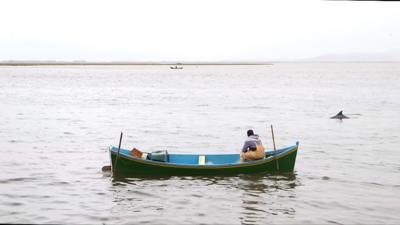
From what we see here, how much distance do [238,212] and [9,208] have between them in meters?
6.31

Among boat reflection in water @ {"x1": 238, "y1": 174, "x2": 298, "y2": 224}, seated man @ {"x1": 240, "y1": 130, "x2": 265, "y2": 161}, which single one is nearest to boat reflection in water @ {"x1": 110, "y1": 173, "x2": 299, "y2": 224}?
→ boat reflection in water @ {"x1": 238, "y1": 174, "x2": 298, "y2": 224}

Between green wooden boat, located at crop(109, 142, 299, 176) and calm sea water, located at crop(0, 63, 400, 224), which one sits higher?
green wooden boat, located at crop(109, 142, 299, 176)

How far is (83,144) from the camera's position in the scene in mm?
26109

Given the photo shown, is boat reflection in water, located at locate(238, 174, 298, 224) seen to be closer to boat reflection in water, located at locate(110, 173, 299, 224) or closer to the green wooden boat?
boat reflection in water, located at locate(110, 173, 299, 224)

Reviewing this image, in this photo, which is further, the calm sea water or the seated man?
the seated man

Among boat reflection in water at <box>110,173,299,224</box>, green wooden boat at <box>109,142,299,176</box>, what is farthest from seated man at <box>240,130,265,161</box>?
boat reflection in water at <box>110,173,299,224</box>

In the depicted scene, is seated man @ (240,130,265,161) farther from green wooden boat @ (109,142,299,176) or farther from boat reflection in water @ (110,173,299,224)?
boat reflection in water @ (110,173,299,224)

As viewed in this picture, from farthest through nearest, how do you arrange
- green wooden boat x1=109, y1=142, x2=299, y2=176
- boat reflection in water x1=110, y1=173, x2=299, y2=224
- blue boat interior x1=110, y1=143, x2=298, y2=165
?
blue boat interior x1=110, y1=143, x2=298, y2=165
green wooden boat x1=109, y1=142, x2=299, y2=176
boat reflection in water x1=110, y1=173, x2=299, y2=224

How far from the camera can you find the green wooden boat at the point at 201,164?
55.0 ft

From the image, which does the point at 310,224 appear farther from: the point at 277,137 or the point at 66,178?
the point at 277,137

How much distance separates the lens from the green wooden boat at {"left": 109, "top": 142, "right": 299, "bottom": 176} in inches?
659

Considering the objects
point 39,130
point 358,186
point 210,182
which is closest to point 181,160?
point 210,182

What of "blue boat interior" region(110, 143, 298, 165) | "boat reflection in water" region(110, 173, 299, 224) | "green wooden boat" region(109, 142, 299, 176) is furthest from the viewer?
"blue boat interior" region(110, 143, 298, 165)

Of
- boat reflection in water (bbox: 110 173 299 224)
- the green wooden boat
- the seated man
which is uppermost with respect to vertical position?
the seated man
